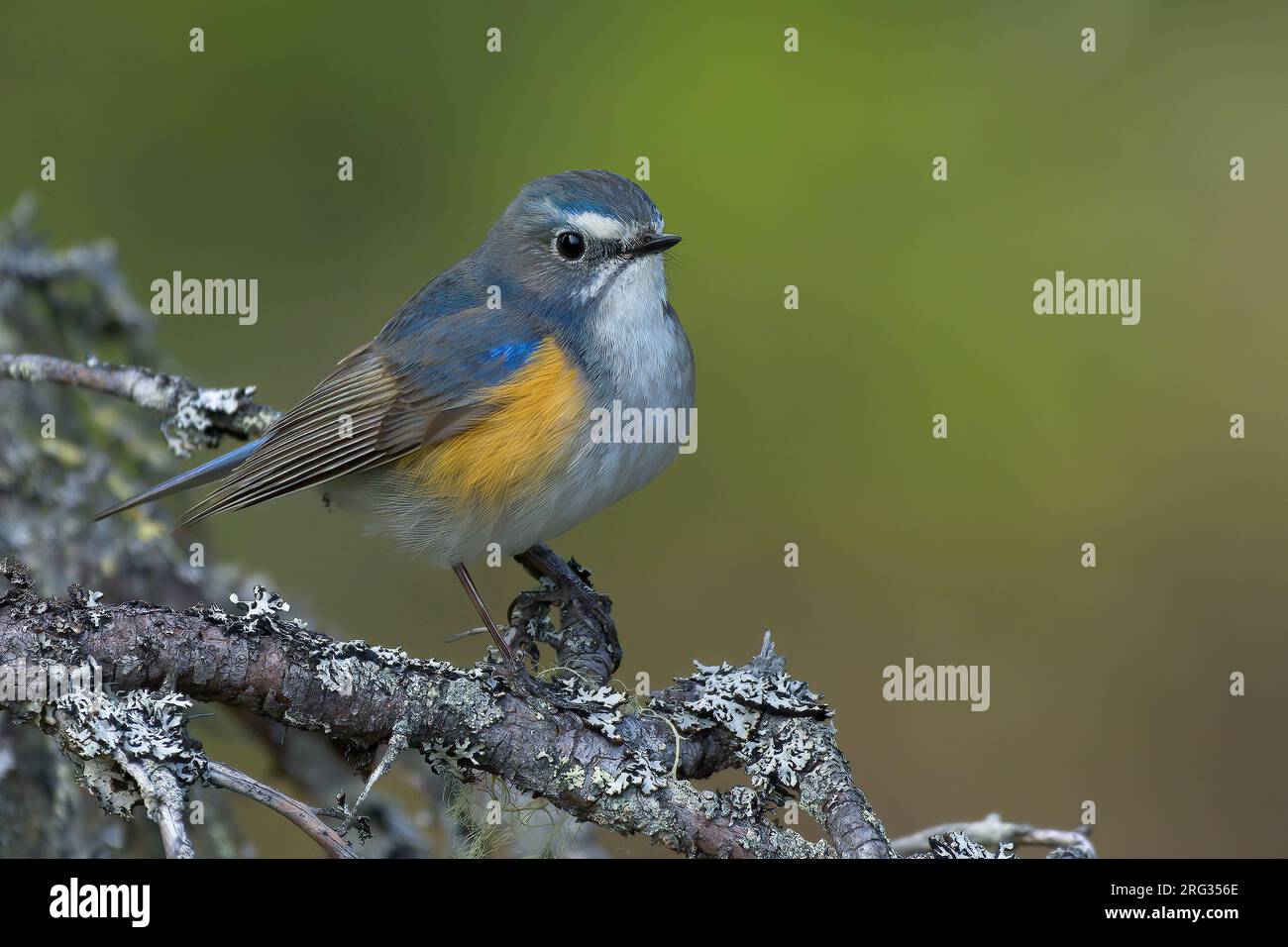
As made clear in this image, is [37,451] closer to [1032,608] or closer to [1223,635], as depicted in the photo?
[1032,608]

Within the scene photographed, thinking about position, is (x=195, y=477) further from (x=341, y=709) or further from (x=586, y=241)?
(x=341, y=709)

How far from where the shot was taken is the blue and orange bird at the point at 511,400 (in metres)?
3.48

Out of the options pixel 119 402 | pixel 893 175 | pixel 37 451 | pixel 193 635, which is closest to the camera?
pixel 193 635

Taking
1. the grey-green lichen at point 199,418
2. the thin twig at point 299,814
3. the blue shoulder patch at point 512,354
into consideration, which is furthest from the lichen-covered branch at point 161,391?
the thin twig at point 299,814

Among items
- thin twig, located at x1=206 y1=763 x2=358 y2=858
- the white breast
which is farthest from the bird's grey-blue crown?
thin twig, located at x1=206 y1=763 x2=358 y2=858

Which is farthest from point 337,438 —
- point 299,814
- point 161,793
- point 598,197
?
point 299,814

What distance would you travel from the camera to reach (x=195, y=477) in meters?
3.81

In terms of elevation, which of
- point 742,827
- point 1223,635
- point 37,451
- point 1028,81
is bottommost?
point 742,827

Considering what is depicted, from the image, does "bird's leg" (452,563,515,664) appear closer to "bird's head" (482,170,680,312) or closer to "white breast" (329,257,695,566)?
"white breast" (329,257,695,566)

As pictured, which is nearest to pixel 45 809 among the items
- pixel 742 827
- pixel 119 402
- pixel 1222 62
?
pixel 119 402

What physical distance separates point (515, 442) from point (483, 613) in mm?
457

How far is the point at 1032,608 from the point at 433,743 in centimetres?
332

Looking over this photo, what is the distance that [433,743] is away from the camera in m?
2.71

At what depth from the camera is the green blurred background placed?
5.42 meters
